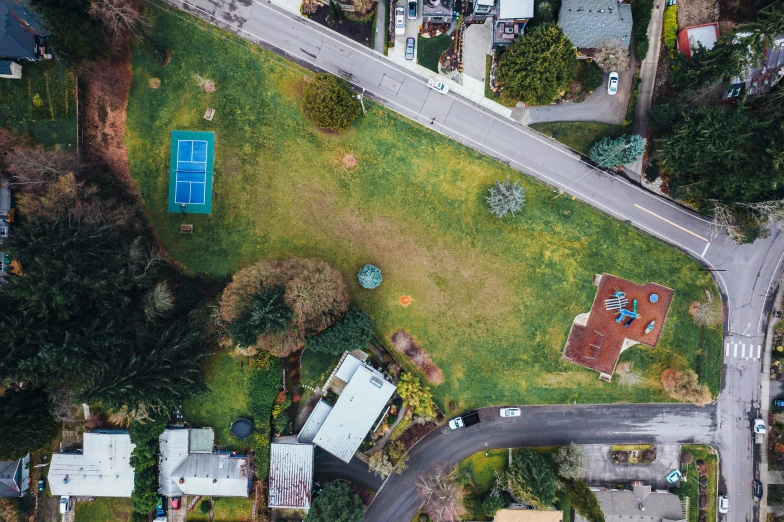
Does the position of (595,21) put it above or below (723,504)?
above

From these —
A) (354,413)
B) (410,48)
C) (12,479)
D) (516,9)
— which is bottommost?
(12,479)

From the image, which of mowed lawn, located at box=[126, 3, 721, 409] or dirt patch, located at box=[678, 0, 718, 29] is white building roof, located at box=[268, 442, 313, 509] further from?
dirt patch, located at box=[678, 0, 718, 29]

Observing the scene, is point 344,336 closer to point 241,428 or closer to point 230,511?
point 241,428

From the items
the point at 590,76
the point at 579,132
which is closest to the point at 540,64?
the point at 590,76

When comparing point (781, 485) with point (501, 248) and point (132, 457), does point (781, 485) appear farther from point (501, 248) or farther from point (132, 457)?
point (132, 457)

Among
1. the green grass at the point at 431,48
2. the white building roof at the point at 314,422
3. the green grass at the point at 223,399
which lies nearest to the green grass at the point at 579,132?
the green grass at the point at 431,48

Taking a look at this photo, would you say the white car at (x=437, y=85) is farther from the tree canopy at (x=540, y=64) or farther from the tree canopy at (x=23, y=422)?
the tree canopy at (x=23, y=422)

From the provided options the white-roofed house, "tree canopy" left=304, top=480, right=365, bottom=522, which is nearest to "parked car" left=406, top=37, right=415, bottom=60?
the white-roofed house
